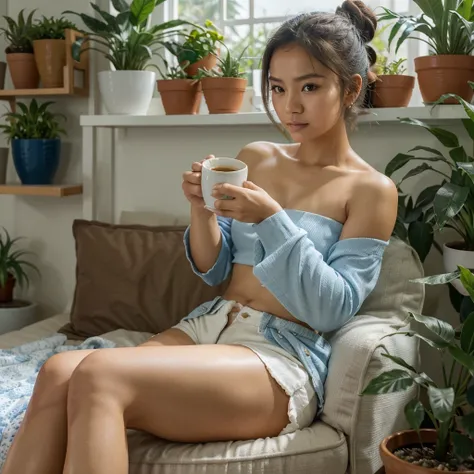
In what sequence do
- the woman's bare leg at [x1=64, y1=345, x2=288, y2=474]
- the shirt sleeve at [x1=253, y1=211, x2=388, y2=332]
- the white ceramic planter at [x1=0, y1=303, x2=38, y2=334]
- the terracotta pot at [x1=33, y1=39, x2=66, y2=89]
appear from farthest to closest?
1. the white ceramic planter at [x1=0, y1=303, x2=38, y2=334]
2. the terracotta pot at [x1=33, y1=39, x2=66, y2=89]
3. the shirt sleeve at [x1=253, y1=211, x2=388, y2=332]
4. the woman's bare leg at [x1=64, y1=345, x2=288, y2=474]

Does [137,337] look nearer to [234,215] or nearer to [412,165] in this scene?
[234,215]

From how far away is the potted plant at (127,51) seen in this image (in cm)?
234

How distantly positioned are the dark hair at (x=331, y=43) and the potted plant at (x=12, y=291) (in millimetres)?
1368

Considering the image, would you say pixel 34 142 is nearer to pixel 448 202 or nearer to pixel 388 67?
pixel 388 67

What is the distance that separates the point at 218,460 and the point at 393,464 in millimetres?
333

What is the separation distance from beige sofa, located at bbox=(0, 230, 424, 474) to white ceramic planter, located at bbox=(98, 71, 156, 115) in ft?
3.78

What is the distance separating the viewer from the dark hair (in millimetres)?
1536

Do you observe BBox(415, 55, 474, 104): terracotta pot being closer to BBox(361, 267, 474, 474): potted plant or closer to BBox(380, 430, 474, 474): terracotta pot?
BBox(361, 267, 474, 474): potted plant

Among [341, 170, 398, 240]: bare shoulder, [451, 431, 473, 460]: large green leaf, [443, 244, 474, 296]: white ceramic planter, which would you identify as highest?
[341, 170, 398, 240]: bare shoulder

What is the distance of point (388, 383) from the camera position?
134 centimetres

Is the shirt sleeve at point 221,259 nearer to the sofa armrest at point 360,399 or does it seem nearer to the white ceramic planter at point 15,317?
the sofa armrest at point 360,399

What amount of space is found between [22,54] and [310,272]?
5.24 feet

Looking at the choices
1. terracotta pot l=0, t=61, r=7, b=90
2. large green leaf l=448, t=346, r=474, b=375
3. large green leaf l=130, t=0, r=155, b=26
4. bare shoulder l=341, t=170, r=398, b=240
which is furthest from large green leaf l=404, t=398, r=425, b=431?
terracotta pot l=0, t=61, r=7, b=90

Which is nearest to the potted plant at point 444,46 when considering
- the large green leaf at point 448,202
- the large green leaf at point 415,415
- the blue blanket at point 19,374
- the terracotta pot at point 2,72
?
the large green leaf at point 448,202
